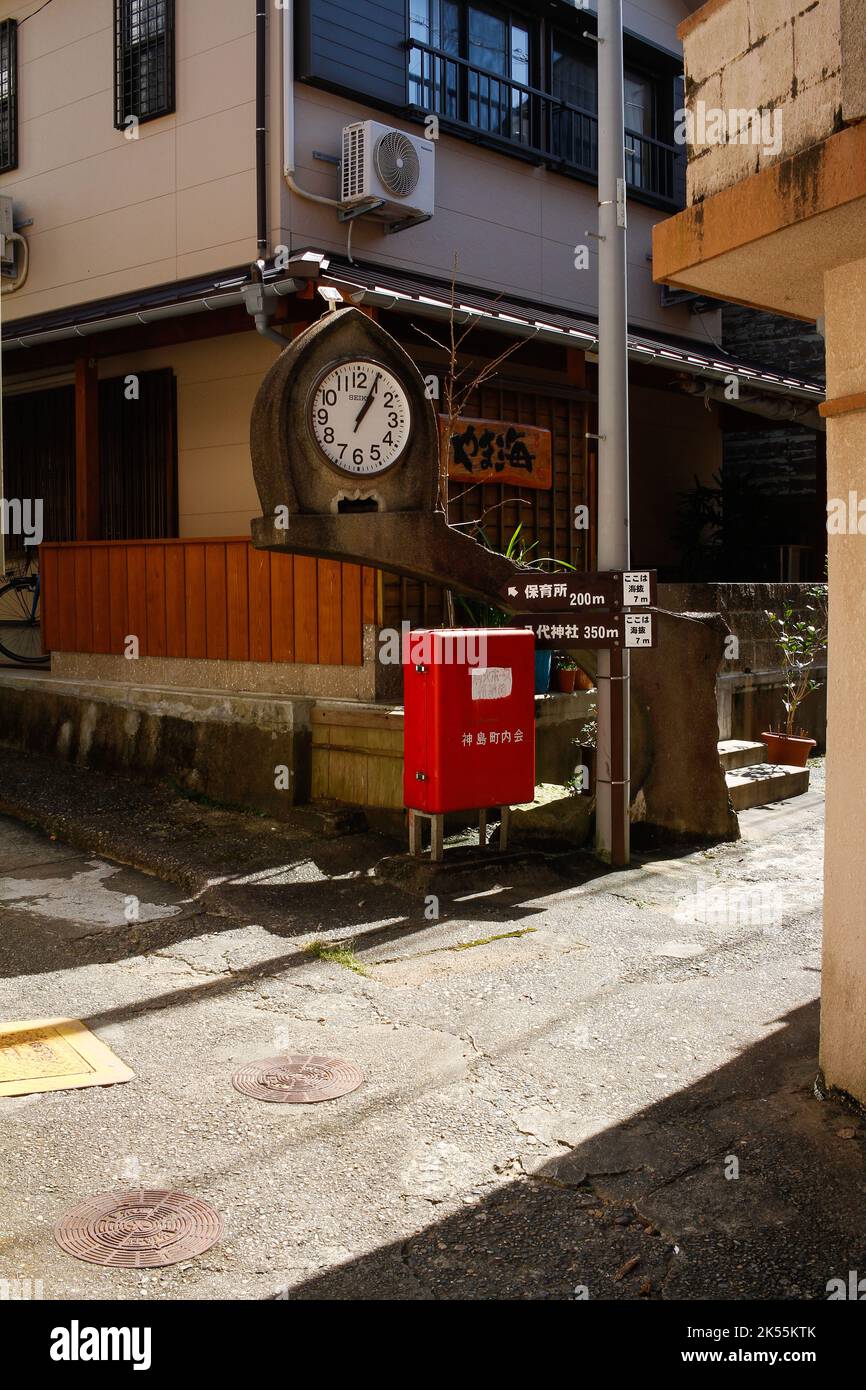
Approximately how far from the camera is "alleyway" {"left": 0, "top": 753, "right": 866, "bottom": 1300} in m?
3.75

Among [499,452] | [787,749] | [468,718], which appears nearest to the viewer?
→ [468,718]

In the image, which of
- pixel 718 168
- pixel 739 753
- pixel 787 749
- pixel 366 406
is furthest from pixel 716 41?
pixel 787 749

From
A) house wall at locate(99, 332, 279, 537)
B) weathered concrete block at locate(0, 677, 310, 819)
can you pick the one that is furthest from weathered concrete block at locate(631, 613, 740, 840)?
house wall at locate(99, 332, 279, 537)

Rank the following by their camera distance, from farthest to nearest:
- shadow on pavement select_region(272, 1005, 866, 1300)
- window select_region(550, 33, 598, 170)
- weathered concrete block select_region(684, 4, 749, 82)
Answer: window select_region(550, 33, 598, 170) → weathered concrete block select_region(684, 4, 749, 82) → shadow on pavement select_region(272, 1005, 866, 1300)

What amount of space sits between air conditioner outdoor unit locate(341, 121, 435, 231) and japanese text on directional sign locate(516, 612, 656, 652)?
479cm

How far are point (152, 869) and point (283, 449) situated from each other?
298 centimetres

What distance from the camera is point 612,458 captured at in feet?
28.2

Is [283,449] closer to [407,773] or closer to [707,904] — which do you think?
[407,773]

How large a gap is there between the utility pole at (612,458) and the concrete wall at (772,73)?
3064 mm

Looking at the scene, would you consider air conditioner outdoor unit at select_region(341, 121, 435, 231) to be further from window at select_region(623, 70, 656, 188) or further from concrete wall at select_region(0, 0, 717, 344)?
window at select_region(623, 70, 656, 188)

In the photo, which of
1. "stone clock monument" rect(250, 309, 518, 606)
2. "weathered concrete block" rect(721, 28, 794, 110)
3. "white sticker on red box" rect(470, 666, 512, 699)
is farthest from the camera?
"white sticker on red box" rect(470, 666, 512, 699)

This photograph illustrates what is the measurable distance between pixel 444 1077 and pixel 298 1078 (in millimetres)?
600

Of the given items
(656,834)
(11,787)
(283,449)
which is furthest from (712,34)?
(11,787)

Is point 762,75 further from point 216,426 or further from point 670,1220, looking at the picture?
point 216,426
